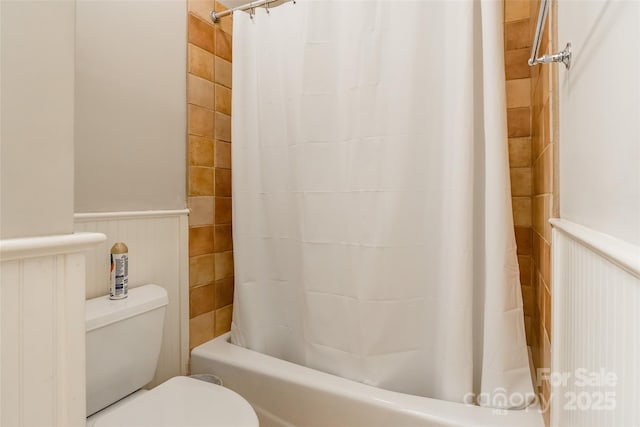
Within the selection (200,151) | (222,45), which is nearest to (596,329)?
(200,151)

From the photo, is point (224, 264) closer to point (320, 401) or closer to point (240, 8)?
point (320, 401)

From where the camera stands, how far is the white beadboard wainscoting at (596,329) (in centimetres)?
40

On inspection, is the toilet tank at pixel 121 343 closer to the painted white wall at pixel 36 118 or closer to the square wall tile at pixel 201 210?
the square wall tile at pixel 201 210

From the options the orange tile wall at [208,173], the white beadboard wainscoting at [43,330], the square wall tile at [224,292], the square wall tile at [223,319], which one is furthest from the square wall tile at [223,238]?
the white beadboard wainscoting at [43,330]

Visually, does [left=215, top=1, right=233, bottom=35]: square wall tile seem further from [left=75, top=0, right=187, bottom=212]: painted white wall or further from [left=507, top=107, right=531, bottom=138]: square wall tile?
[left=507, top=107, right=531, bottom=138]: square wall tile

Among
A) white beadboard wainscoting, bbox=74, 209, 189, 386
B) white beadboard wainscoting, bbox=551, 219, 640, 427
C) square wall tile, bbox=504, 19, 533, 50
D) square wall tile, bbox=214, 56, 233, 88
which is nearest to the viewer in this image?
white beadboard wainscoting, bbox=551, 219, 640, 427

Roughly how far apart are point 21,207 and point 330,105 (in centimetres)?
107

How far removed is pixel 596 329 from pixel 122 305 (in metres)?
1.25

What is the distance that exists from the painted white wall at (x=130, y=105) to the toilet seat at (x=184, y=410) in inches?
25.8

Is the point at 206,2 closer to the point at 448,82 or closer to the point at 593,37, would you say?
the point at 448,82

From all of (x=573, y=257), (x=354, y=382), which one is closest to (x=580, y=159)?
(x=573, y=257)

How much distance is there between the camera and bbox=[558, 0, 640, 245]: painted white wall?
0.44 metres

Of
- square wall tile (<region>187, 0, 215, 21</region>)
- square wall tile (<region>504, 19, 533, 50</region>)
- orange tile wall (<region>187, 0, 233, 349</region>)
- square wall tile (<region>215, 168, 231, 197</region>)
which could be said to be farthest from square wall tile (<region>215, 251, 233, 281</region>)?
square wall tile (<region>504, 19, 533, 50</region>)

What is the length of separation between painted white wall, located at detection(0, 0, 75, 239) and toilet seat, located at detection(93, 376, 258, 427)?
75 cm
